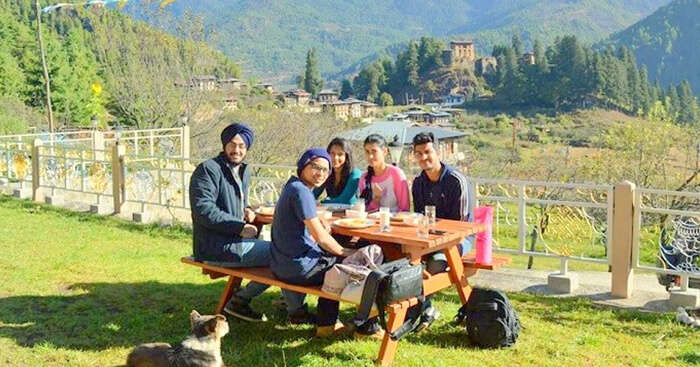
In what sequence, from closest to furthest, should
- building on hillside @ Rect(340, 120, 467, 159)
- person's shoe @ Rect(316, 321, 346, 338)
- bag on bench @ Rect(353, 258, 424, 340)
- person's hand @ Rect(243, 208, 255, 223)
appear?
bag on bench @ Rect(353, 258, 424, 340), person's shoe @ Rect(316, 321, 346, 338), person's hand @ Rect(243, 208, 255, 223), building on hillside @ Rect(340, 120, 467, 159)

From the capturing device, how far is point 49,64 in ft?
119

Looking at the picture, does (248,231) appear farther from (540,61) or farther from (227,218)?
(540,61)

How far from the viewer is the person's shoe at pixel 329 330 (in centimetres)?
422

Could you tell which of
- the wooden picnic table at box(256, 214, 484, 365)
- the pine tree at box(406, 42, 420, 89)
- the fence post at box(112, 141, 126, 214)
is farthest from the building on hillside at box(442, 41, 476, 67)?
the wooden picnic table at box(256, 214, 484, 365)

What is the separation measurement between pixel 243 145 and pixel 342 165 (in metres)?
1.07

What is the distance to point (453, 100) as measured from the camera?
9212cm

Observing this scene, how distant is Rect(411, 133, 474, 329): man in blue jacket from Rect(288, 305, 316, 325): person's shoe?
2.60 feet

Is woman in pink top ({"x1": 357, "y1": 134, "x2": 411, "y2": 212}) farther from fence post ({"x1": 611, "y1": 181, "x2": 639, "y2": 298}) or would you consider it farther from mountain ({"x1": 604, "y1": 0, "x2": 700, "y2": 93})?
mountain ({"x1": 604, "y1": 0, "x2": 700, "y2": 93})

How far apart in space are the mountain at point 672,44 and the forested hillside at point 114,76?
9717cm

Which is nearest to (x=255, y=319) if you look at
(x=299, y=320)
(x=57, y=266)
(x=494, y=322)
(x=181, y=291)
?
(x=299, y=320)

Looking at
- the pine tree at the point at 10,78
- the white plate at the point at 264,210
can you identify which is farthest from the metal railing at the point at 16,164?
the pine tree at the point at 10,78

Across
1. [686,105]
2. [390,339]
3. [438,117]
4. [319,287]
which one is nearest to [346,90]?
[438,117]

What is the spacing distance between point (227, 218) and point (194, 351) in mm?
1081

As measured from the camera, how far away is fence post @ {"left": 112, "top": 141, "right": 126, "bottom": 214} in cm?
949
